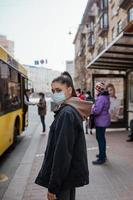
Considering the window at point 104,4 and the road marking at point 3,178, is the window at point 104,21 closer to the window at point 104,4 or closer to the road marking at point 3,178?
the window at point 104,4

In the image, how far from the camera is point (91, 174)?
6.49 m

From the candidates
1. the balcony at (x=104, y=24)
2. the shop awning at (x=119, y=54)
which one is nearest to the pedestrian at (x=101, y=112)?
the shop awning at (x=119, y=54)

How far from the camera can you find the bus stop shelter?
8.40m

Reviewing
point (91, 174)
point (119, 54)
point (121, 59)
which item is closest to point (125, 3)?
point (121, 59)

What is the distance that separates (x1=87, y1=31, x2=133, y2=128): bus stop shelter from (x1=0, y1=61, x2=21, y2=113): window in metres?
2.64

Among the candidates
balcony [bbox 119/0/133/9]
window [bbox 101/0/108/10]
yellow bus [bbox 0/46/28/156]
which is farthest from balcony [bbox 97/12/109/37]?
yellow bus [bbox 0/46/28/156]

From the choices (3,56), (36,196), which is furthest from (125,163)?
(3,56)

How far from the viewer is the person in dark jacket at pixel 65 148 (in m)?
3.00

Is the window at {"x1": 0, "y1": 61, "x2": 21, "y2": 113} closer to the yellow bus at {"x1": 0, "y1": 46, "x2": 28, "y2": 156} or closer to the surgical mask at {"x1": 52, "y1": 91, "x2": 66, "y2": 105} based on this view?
the yellow bus at {"x1": 0, "y1": 46, "x2": 28, "y2": 156}

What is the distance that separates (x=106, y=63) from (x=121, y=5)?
15209 millimetres

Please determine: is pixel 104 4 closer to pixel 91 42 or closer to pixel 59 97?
pixel 91 42

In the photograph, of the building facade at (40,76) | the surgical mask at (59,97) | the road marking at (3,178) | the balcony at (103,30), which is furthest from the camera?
the building facade at (40,76)

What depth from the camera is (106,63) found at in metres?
12.5

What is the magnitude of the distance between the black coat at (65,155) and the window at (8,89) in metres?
4.83
